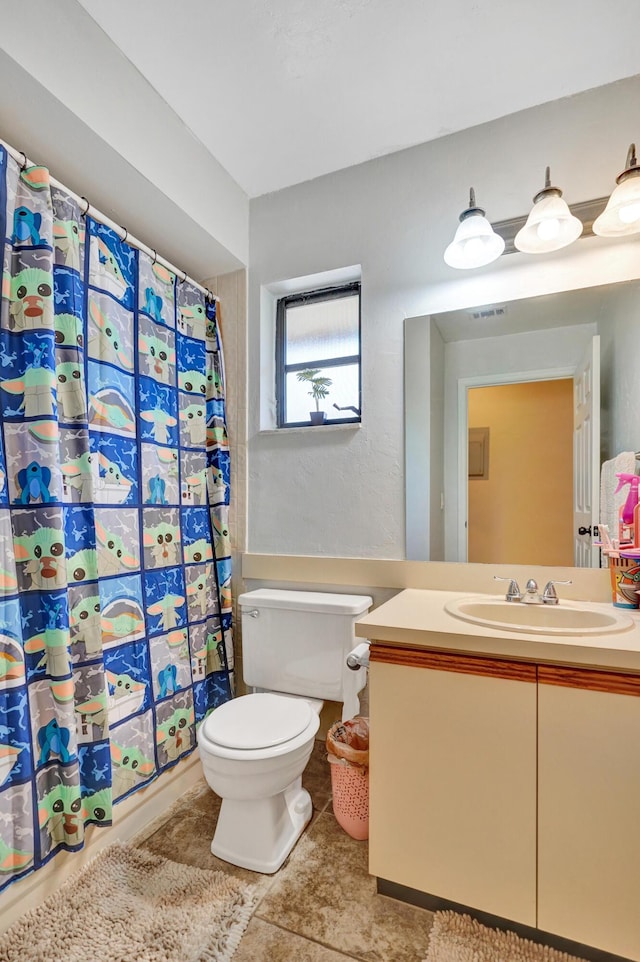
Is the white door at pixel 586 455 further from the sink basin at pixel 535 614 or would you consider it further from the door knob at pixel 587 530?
the sink basin at pixel 535 614

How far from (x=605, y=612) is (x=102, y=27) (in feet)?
7.47

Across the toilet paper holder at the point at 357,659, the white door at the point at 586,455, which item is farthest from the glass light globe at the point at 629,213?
the toilet paper holder at the point at 357,659

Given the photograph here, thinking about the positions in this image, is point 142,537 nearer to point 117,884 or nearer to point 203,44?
point 117,884

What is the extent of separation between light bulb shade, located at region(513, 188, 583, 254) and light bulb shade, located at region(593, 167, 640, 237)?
68mm

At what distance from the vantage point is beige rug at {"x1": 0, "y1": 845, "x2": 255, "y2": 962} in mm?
1165

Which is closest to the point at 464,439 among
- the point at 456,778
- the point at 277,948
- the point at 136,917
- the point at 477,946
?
the point at 456,778

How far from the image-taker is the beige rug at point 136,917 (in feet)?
3.82

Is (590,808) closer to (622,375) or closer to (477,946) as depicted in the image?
(477,946)

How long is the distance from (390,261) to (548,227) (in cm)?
60

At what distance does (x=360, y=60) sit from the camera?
1.52 metres

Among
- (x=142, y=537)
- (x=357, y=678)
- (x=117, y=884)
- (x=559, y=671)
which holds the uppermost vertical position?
(x=142, y=537)

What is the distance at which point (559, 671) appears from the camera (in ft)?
3.65

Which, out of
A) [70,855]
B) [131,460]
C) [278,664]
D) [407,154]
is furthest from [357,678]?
[407,154]

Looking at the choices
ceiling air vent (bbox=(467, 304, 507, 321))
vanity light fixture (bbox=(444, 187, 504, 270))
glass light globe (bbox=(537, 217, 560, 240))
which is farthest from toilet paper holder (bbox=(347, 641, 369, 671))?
glass light globe (bbox=(537, 217, 560, 240))
